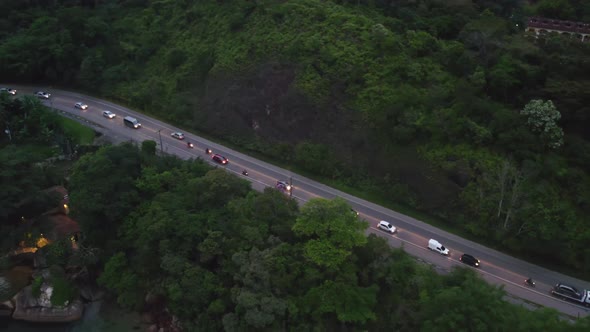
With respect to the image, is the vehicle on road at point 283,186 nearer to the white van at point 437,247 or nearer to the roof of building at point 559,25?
the white van at point 437,247

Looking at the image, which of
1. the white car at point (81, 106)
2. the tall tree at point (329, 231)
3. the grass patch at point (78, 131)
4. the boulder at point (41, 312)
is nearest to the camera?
the tall tree at point (329, 231)

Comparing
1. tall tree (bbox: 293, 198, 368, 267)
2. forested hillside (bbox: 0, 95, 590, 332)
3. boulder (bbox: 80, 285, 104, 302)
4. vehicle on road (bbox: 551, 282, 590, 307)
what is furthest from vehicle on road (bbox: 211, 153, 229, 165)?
vehicle on road (bbox: 551, 282, 590, 307)

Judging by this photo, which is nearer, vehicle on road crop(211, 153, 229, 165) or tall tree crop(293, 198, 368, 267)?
tall tree crop(293, 198, 368, 267)

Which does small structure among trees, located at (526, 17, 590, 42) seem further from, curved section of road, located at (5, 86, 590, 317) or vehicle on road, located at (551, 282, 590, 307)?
vehicle on road, located at (551, 282, 590, 307)

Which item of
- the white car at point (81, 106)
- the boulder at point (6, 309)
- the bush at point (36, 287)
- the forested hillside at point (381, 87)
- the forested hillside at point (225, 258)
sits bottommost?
the boulder at point (6, 309)

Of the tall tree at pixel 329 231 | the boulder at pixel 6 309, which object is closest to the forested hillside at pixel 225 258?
the tall tree at pixel 329 231

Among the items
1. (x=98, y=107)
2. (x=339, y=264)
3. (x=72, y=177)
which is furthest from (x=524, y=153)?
(x=98, y=107)

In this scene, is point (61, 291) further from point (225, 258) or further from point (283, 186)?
point (283, 186)
